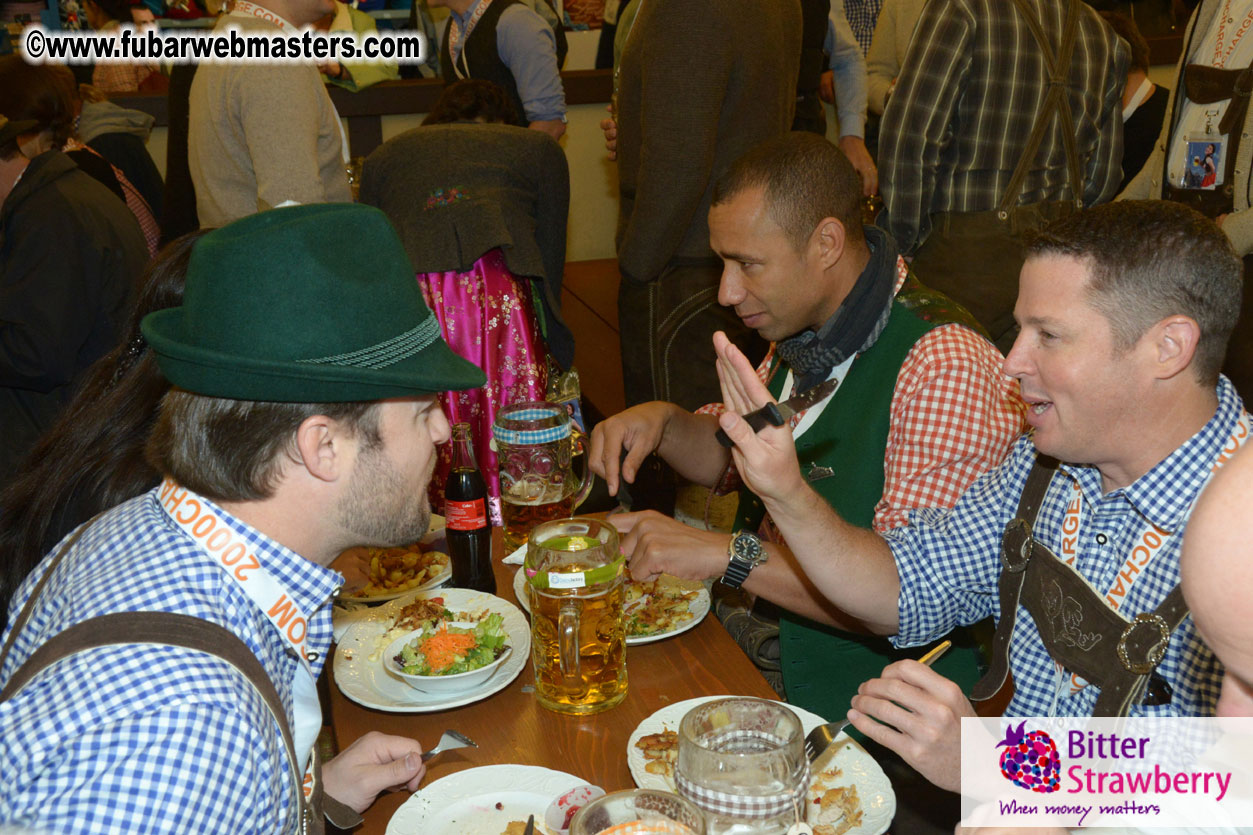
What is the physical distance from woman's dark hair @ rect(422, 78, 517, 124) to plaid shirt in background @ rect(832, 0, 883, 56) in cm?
222

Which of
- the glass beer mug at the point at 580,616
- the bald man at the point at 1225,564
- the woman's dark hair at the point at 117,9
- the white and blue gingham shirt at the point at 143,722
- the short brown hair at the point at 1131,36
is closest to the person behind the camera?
the bald man at the point at 1225,564

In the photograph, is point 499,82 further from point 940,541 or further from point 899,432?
point 940,541

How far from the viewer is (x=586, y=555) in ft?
5.02

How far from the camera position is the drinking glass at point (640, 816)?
1.06 m

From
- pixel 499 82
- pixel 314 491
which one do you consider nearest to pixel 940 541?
pixel 314 491

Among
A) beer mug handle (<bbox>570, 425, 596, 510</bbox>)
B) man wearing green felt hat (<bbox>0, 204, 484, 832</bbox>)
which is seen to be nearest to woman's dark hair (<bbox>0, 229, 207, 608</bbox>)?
man wearing green felt hat (<bbox>0, 204, 484, 832</bbox>)

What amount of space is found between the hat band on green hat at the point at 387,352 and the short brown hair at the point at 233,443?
7cm

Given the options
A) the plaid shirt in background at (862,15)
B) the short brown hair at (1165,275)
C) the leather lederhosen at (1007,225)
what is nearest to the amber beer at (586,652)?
the short brown hair at (1165,275)

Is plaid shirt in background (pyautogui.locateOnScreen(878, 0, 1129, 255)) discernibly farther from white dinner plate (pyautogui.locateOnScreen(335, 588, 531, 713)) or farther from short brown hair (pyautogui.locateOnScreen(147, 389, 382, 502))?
short brown hair (pyautogui.locateOnScreen(147, 389, 382, 502))

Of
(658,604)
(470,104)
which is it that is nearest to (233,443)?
(658,604)

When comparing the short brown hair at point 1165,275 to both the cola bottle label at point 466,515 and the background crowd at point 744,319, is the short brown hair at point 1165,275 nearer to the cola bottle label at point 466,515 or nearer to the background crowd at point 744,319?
the background crowd at point 744,319

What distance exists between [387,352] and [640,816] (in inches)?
22.5

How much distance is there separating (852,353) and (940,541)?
508mm

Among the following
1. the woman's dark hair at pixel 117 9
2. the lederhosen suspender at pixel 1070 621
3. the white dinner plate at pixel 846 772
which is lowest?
the white dinner plate at pixel 846 772
